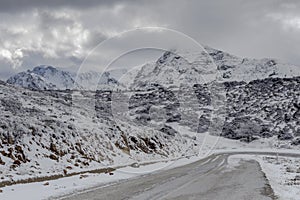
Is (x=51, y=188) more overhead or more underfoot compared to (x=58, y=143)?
more underfoot

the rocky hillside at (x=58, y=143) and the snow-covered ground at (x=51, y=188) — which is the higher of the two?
the rocky hillside at (x=58, y=143)

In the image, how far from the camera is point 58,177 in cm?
2238

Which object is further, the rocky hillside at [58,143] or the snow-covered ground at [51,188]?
the rocky hillside at [58,143]

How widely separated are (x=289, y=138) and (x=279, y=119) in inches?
945

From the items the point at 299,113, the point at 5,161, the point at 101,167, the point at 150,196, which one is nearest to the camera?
the point at 150,196

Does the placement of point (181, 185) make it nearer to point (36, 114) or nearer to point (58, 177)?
point (58, 177)

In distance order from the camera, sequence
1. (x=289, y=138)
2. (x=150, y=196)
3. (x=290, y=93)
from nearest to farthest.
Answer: (x=150, y=196) → (x=289, y=138) → (x=290, y=93)

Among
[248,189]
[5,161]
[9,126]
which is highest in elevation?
[9,126]

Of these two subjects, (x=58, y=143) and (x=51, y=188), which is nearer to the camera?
(x=51, y=188)

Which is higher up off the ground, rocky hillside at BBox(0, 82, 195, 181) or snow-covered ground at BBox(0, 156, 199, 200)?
rocky hillside at BBox(0, 82, 195, 181)

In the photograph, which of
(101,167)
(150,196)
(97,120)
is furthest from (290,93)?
(150,196)

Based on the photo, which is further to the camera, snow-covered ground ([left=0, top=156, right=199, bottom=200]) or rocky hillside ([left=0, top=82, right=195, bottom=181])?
rocky hillside ([left=0, top=82, right=195, bottom=181])

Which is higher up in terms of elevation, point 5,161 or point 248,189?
point 5,161

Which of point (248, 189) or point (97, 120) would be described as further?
point (97, 120)
